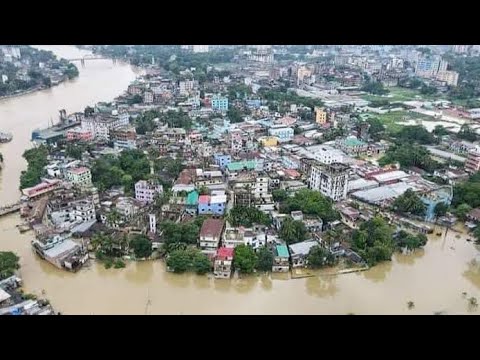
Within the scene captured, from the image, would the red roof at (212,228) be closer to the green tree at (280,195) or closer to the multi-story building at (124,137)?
the green tree at (280,195)

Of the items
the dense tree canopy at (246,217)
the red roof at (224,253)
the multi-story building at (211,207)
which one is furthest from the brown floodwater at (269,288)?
the multi-story building at (211,207)

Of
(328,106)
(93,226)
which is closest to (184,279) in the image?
(93,226)

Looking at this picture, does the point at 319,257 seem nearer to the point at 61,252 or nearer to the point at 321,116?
the point at 61,252

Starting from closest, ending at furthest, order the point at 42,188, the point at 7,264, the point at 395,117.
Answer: the point at 7,264
the point at 42,188
the point at 395,117

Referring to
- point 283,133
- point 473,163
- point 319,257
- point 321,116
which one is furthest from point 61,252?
point 321,116

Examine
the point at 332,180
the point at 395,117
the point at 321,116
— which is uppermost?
the point at 332,180

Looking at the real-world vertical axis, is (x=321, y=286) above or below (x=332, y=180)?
below

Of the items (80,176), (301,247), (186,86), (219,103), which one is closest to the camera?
(301,247)
